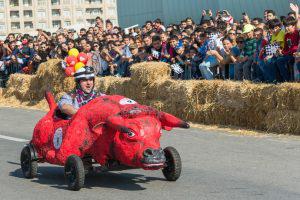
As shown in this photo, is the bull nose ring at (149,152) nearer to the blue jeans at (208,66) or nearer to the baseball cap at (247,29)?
the baseball cap at (247,29)

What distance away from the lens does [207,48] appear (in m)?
18.7

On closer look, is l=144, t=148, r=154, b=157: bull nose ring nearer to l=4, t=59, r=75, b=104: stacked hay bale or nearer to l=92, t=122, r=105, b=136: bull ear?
l=92, t=122, r=105, b=136: bull ear

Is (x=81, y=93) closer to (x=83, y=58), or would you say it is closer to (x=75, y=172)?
(x=75, y=172)

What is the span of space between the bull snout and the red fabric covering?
6 centimetres

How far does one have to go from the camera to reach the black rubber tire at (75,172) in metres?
9.62

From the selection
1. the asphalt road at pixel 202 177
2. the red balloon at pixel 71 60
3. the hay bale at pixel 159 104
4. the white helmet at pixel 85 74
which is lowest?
the asphalt road at pixel 202 177

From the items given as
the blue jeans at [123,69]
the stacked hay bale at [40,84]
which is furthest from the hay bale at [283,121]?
the stacked hay bale at [40,84]

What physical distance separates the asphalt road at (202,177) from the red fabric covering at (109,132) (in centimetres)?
45

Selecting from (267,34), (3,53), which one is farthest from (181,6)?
(267,34)

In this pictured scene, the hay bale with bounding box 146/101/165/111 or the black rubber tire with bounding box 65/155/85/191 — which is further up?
the hay bale with bounding box 146/101/165/111

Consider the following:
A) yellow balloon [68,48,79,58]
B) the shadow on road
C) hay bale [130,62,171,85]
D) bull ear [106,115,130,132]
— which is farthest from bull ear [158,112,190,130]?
yellow balloon [68,48,79,58]

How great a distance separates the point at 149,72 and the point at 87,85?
27.4 feet

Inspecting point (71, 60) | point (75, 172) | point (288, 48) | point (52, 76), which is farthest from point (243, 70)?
point (75, 172)

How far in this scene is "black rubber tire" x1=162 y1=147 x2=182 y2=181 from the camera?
9.94m
